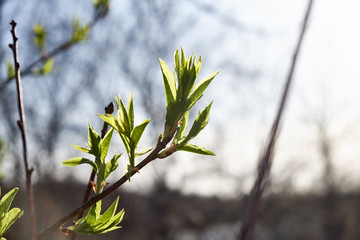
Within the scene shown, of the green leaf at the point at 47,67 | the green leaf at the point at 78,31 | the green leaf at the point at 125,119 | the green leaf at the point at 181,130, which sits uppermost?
the green leaf at the point at 78,31

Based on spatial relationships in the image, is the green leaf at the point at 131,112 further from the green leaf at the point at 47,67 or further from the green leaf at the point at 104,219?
the green leaf at the point at 47,67

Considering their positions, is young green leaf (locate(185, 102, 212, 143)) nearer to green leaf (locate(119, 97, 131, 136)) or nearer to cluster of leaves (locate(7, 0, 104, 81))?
green leaf (locate(119, 97, 131, 136))

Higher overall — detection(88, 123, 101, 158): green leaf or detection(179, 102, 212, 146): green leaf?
detection(179, 102, 212, 146): green leaf

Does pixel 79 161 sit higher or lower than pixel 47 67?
lower

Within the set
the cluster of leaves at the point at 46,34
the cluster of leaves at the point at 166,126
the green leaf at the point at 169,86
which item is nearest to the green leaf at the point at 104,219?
the cluster of leaves at the point at 166,126

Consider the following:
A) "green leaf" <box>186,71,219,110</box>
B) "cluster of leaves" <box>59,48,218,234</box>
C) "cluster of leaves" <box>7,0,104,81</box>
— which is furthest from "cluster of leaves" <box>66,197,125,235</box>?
"cluster of leaves" <box>7,0,104,81</box>

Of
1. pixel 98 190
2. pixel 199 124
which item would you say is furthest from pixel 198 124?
pixel 98 190

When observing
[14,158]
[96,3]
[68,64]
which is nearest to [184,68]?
[96,3]

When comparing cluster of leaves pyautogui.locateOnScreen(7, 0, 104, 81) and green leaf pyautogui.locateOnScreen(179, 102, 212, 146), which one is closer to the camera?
green leaf pyautogui.locateOnScreen(179, 102, 212, 146)

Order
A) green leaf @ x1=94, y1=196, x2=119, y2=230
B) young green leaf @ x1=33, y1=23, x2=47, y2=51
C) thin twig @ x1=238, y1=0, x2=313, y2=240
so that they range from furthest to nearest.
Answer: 1. young green leaf @ x1=33, y1=23, x2=47, y2=51
2. green leaf @ x1=94, y1=196, x2=119, y2=230
3. thin twig @ x1=238, y1=0, x2=313, y2=240

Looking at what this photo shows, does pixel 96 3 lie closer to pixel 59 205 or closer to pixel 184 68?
pixel 184 68

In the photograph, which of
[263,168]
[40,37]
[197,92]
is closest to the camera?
[263,168]

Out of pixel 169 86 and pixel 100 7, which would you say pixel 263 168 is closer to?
pixel 169 86
